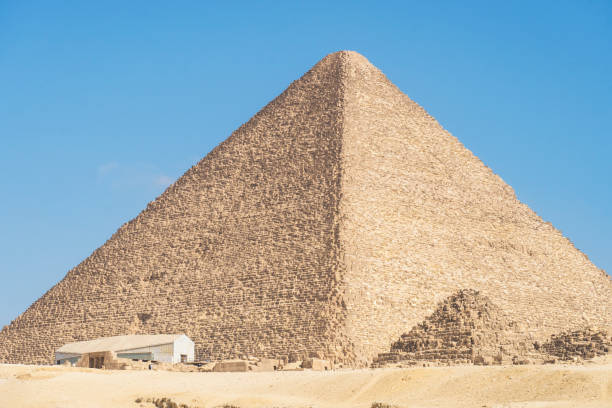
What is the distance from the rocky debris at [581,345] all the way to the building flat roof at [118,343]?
1305cm

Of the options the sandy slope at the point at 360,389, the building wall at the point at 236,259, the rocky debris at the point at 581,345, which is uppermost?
the building wall at the point at 236,259

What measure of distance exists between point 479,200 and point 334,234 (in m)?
11.0

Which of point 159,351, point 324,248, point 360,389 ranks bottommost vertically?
point 360,389

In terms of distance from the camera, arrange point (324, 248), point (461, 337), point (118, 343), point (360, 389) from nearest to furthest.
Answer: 1. point (360, 389)
2. point (461, 337)
3. point (118, 343)
4. point (324, 248)

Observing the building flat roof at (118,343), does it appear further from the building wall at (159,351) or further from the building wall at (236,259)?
the building wall at (236,259)

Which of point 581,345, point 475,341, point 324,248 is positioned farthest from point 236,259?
point 581,345

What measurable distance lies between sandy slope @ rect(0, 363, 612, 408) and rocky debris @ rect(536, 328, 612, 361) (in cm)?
909

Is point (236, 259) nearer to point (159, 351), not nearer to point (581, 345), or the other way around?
point (159, 351)

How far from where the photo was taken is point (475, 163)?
53906 mm

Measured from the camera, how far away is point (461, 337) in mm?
34688

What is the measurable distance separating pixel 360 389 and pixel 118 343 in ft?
63.8

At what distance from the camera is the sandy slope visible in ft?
64.2

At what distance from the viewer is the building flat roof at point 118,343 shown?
39550 mm

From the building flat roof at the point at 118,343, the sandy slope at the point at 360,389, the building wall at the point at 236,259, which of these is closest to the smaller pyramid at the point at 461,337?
the building wall at the point at 236,259
